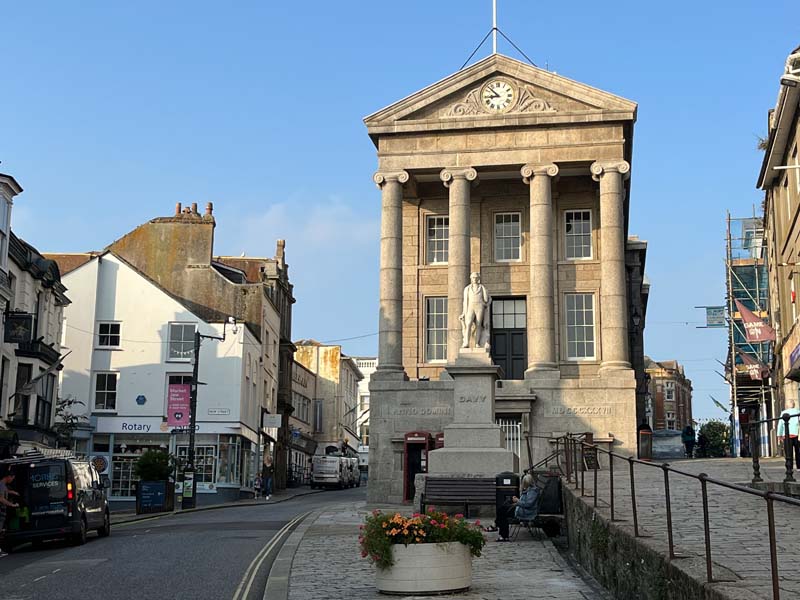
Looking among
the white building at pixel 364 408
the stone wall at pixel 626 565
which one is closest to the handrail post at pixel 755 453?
the stone wall at pixel 626 565

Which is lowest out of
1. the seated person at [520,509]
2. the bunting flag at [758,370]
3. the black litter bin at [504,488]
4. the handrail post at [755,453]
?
the seated person at [520,509]

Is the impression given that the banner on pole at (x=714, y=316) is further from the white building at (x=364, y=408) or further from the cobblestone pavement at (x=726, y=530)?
the white building at (x=364, y=408)

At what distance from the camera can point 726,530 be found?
1141 centimetres

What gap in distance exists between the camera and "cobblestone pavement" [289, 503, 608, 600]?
11695mm

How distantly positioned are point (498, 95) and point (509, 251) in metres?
6.08

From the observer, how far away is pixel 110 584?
13383 mm

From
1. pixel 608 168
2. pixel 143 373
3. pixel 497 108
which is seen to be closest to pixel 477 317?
pixel 608 168

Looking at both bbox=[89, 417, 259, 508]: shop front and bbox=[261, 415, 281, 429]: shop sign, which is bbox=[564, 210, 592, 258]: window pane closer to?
bbox=[89, 417, 259, 508]: shop front

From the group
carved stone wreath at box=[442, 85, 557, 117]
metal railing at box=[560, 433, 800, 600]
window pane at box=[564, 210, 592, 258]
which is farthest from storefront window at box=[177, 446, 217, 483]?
metal railing at box=[560, 433, 800, 600]

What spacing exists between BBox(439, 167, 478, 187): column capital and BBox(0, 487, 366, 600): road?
17052mm

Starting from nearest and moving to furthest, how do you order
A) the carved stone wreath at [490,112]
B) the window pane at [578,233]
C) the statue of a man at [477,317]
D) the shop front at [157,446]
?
the statue of a man at [477,317] → the carved stone wreath at [490,112] → the window pane at [578,233] → the shop front at [157,446]

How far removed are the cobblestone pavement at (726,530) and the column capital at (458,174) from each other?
742 inches

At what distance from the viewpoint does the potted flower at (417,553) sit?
11.6 meters

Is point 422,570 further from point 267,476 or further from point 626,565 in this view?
point 267,476
